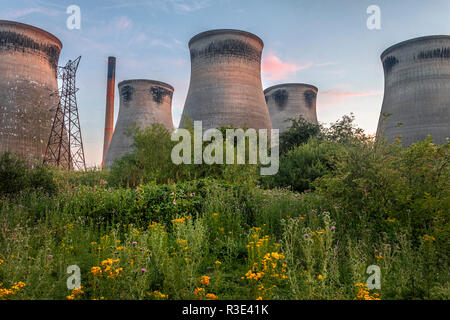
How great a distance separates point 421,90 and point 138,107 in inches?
857

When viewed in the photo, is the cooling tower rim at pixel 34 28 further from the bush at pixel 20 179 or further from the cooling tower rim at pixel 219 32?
the bush at pixel 20 179

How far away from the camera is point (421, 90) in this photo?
1995cm

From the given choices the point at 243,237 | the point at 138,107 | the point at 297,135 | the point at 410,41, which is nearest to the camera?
the point at 243,237

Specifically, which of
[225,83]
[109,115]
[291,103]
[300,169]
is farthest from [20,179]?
[291,103]

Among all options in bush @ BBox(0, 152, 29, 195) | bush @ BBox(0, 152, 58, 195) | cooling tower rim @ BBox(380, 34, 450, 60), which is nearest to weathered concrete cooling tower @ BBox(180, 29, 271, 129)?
cooling tower rim @ BBox(380, 34, 450, 60)

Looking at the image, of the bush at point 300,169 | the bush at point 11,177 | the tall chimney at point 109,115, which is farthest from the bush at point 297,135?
the tall chimney at point 109,115

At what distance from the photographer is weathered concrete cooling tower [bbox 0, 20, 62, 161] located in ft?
63.7

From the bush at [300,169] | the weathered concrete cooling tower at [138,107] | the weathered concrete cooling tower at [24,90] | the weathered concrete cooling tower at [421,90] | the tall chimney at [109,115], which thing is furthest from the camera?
the tall chimney at [109,115]

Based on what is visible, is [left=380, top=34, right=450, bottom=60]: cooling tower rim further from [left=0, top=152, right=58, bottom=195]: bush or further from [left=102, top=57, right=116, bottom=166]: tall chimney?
[left=102, top=57, right=116, bottom=166]: tall chimney

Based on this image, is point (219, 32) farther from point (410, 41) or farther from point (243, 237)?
point (243, 237)

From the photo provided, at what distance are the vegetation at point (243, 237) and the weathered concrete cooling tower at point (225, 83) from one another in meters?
12.1

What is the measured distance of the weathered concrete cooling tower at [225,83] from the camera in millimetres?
20000

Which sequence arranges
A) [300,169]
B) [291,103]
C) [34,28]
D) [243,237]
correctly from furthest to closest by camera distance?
[291,103] → [34,28] → [300,169] → [243,237]

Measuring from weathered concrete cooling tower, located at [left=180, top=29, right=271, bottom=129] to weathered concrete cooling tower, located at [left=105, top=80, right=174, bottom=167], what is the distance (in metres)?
7.28
